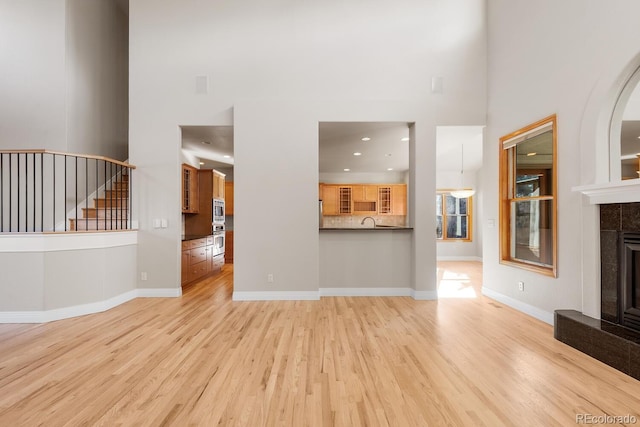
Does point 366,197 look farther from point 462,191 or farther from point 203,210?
point 203,210

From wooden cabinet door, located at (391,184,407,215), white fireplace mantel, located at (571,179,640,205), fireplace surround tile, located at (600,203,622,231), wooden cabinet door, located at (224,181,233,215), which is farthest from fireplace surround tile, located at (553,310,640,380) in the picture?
wooden cabinet door, located at (224,181,233,215)

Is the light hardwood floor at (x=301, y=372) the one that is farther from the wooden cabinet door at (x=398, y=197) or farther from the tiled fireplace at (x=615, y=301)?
the wooden cabinet door at (x=398, y=197)

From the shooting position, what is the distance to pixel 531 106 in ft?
13.3

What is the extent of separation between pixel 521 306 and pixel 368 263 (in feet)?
7.01

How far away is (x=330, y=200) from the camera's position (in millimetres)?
10133

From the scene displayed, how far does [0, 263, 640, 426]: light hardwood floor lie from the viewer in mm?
1971

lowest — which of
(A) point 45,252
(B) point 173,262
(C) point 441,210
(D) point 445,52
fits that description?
(B) point 173,262

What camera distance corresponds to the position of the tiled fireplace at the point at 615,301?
8.41 ft

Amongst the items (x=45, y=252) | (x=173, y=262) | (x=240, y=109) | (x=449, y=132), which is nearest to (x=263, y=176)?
(x=240, y=109)

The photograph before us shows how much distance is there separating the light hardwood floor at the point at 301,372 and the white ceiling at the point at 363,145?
296cm

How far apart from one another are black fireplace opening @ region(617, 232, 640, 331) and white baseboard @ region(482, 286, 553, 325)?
934 mm

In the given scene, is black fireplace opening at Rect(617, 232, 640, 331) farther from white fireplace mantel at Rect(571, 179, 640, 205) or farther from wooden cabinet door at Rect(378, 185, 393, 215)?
wooden cabinet door at Rect(378, 185, 393, 215)

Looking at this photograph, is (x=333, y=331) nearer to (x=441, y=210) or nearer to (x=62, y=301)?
(x=62, y=301)

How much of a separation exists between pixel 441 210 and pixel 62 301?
30.2 ft
